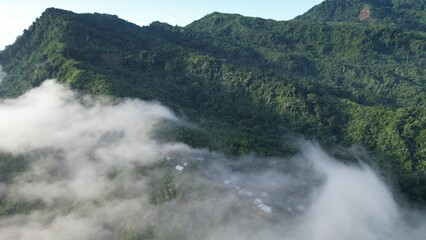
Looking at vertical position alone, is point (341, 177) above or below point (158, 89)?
below

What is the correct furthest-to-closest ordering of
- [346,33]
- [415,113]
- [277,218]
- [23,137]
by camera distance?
[346,33] < [415,113] < [23,137] < [277,218]

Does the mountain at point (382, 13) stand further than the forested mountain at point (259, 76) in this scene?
Yes

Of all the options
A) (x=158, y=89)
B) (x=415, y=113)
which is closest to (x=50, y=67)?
(x=158, y=89)

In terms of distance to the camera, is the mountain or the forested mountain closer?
the forested mountain

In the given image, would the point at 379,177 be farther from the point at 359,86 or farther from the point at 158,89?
the point at 359,86
